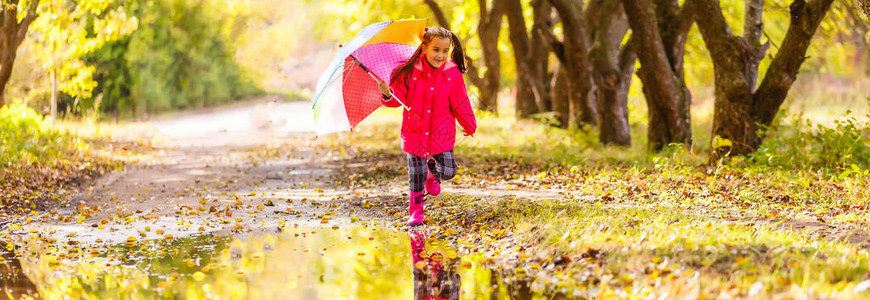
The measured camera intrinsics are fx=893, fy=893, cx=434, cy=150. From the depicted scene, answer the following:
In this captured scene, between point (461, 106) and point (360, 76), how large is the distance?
1.00m

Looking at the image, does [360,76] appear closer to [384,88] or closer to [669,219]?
[384,88]

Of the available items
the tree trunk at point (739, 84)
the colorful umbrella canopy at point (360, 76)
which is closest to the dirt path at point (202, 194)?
the colorful umbrella canopy at point (360, 76)

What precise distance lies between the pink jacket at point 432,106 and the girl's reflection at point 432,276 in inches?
40.5

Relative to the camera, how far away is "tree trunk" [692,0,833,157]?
10.7 metres

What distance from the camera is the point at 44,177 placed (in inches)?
454

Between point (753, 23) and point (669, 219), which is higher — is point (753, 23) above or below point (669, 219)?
above

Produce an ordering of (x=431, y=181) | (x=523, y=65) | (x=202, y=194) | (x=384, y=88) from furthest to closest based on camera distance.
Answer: (x=523, y=65), (x=202, y=194), (x=431, y=181), (x=384, y=88)

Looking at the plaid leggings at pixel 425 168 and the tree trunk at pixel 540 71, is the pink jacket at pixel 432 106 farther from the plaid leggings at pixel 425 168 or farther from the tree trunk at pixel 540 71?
the tree trunk at pixel 540 71

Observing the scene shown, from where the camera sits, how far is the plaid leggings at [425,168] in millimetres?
8039

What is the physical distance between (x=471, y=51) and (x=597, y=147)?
528 inches

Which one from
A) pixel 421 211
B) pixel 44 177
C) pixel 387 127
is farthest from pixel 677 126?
pixel 387 127

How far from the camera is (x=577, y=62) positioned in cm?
1554

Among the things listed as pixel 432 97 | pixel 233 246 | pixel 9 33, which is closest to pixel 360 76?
pixel 432 97

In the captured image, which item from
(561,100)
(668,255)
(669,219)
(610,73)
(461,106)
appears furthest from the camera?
(561,100)
